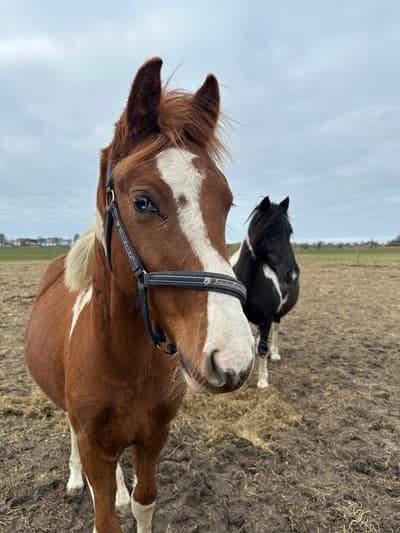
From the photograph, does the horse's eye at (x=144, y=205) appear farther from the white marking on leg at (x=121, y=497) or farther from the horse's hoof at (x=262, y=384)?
the horse's hoof at (x=262, y=384)

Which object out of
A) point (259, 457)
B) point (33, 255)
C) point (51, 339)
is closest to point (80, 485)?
point (51, 339)

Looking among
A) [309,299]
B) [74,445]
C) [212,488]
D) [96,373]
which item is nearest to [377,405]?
[212,488]

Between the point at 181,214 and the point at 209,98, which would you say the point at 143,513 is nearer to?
the point at 181,214

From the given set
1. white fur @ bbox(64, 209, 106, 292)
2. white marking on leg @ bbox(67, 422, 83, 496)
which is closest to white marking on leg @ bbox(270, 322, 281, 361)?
white marking on leg @ bbox(67, 422, 83, 496)

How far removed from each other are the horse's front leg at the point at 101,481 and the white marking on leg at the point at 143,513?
12.7 inches

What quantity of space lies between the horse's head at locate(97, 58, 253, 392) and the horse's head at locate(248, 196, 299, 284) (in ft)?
11.5

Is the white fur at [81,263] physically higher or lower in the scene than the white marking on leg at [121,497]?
higher

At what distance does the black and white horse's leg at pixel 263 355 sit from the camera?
5.18m

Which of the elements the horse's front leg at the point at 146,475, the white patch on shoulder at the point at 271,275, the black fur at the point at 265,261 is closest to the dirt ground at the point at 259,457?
the horse's front leg at the point at 146,475

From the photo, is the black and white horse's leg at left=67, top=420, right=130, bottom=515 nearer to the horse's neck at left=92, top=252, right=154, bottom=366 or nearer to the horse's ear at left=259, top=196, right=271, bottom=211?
the horse's neck at left=92, top=252, right=154, bottom=366

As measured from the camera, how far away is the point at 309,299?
12375 mm

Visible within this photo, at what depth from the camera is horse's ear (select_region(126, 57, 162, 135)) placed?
1.52 meters

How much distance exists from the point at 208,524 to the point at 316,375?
3.33 meters

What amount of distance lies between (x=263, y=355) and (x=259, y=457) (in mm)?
1939
